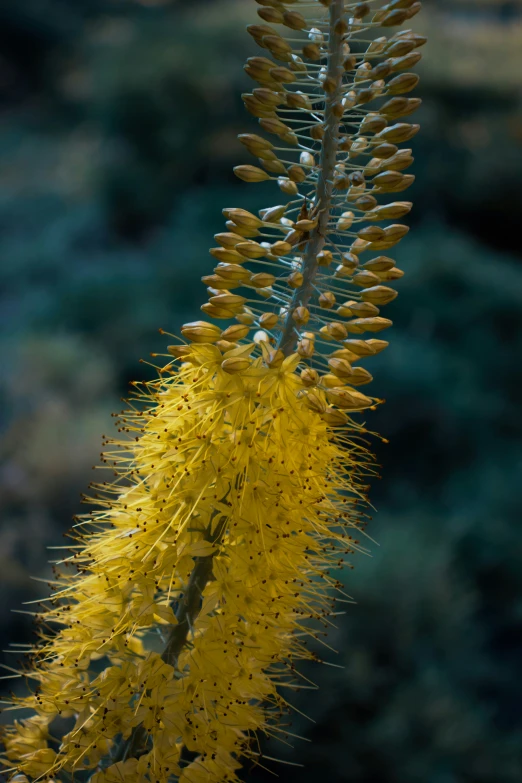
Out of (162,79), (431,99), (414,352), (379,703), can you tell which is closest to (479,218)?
(431,99)

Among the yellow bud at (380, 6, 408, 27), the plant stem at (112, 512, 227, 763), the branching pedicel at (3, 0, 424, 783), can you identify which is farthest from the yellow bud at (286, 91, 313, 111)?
the plant stem at (112, 512, 227, 763)

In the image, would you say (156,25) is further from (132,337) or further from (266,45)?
(266,45)

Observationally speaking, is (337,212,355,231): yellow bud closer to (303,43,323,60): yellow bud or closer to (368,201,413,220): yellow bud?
→ (368,201,413,220): yellow bud

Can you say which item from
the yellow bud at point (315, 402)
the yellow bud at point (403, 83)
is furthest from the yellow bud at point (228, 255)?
the yellow bud at point (403, 83)

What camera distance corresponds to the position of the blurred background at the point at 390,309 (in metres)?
4.42

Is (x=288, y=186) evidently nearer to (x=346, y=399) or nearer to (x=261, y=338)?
(x=261, y=338)

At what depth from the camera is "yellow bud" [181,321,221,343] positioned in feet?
5.45

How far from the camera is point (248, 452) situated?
158cm

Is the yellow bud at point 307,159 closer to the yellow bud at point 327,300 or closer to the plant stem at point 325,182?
the plant stem at point 325,182

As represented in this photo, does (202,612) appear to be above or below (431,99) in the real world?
below

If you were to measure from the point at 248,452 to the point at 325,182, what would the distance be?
59 cm

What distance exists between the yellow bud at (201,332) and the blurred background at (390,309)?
9.63 ft

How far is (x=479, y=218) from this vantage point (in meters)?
9.78

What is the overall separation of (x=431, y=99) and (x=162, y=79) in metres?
3.67
